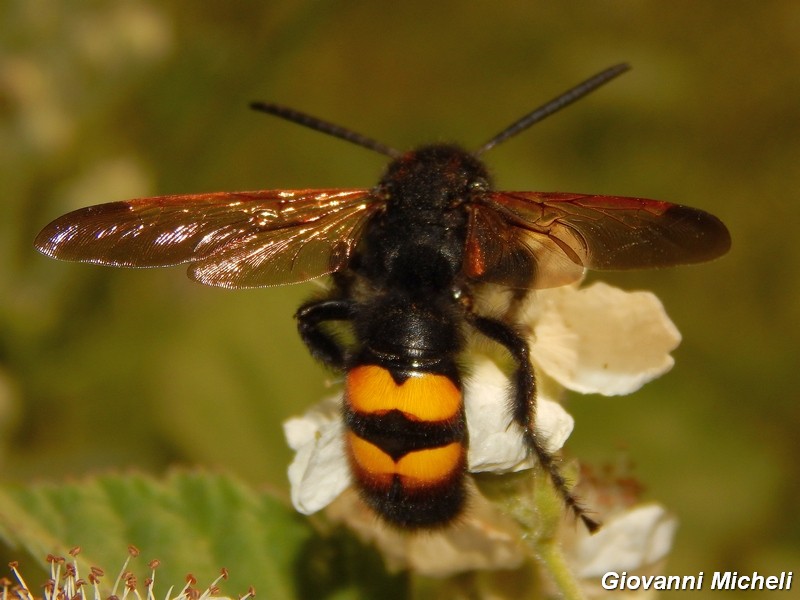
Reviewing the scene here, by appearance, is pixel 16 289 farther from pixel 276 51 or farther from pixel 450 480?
pixel 450 480

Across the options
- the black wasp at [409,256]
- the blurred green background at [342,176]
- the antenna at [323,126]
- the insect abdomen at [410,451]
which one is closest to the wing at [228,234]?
the black wasp at [409,256]

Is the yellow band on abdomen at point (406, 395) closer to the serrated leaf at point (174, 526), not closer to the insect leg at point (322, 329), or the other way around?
the insect leg at point (322, 329)

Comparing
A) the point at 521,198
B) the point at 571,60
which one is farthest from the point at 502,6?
the point at 521,198

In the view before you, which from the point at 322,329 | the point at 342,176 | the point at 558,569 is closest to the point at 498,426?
the point at 558,569

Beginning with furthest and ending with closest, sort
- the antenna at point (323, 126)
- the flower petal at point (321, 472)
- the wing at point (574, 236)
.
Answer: the antenna at point (323, 126) → the flower petal at point (321, 472) → the wing at point (574, 236)

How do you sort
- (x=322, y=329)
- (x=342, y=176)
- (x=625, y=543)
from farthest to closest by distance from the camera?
1. (x=342, y=176)
2. (x=322, y=329)
3. (x=625, y=543)

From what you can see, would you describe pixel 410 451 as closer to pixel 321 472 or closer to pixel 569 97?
pixel 321 472
